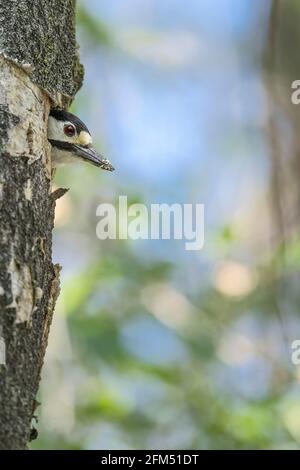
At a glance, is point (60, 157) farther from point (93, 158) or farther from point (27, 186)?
point (27, 186)

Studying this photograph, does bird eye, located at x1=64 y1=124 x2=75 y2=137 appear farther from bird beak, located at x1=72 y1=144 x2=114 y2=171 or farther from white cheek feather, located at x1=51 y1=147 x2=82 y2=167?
bird beak, located at x1=72 y1=144 x2=114 y2=171

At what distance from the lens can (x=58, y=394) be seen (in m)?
6.43

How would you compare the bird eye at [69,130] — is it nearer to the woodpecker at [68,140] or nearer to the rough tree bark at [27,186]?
the woodpecker at [68,140]

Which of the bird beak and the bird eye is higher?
the bird eye

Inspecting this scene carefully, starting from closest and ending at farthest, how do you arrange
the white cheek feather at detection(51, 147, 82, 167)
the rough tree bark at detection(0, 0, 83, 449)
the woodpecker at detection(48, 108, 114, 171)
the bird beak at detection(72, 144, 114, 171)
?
the rough tree bark at detection(0, 0, 83, 449)
the woodpecker at detection(48, 108, 114, 171)
the white cheek feather at detection(51, 147, 82, 167)
the bird beak at detection(72, 144, 114, 171)

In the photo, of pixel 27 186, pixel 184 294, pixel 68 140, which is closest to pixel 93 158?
pixel 68 140

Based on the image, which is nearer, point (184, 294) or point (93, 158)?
point (93, 158)

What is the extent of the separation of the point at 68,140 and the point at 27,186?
0.96 meters

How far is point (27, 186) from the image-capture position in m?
2.89

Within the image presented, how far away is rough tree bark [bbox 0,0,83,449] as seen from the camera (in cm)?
262

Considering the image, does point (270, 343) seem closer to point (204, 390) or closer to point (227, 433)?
point (204, 390)

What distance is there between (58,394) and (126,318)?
70cm

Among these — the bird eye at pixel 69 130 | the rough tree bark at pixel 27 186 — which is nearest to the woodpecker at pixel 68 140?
the bird eye at pixel 69 130

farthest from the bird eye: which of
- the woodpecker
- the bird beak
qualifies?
the bird beak
